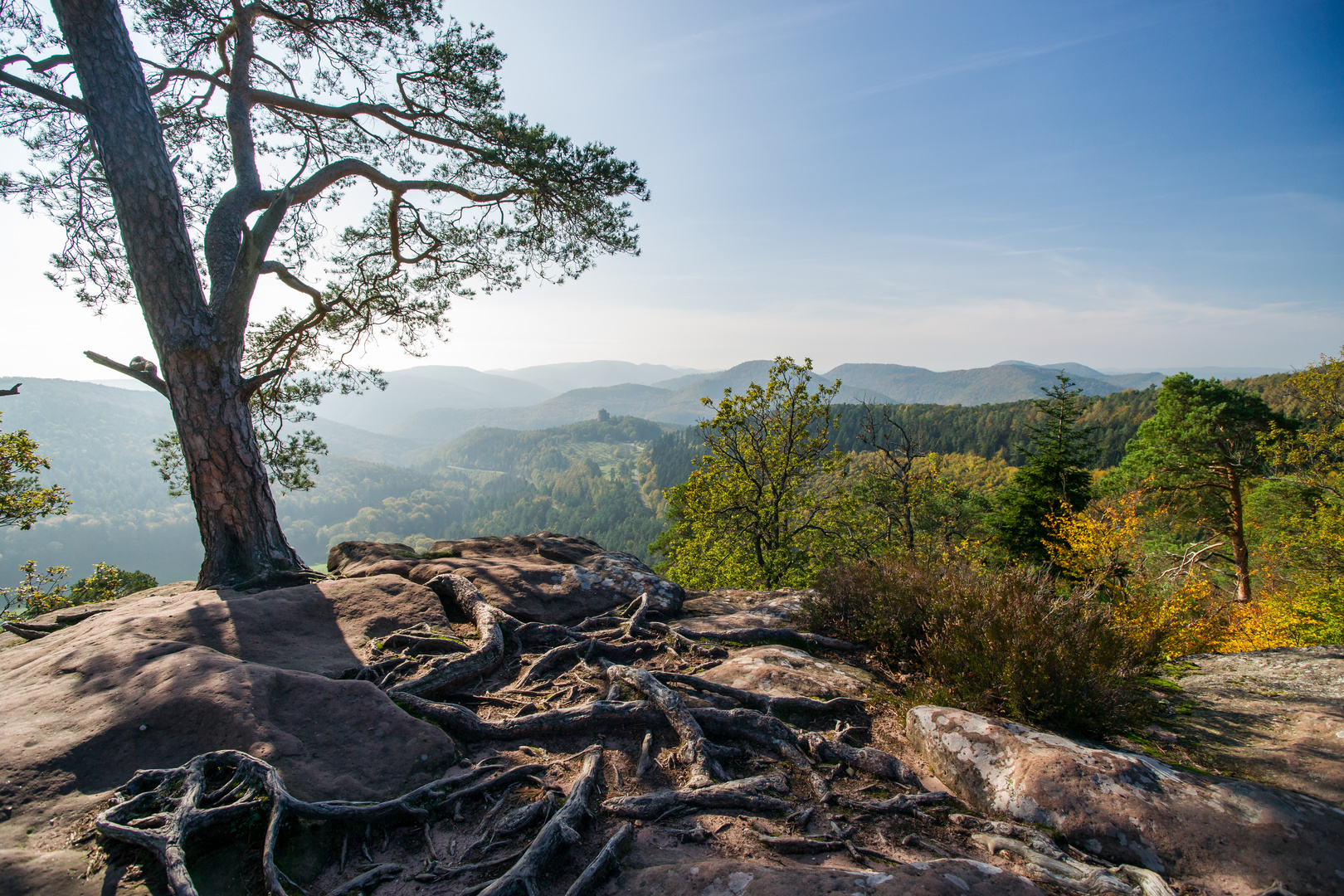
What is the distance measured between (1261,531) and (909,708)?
33.3 metres

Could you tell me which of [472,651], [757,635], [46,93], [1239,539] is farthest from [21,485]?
[1239,539]

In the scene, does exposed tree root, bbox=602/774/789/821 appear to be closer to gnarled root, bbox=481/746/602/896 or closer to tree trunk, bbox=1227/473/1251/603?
gnarled root, bbox=481/746/602/896

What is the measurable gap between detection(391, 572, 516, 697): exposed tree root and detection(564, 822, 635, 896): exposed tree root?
9.57ft

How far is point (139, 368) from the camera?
825cm

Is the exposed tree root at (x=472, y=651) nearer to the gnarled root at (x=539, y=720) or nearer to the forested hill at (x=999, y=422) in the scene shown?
the gnarled root at (x=539, y=720)

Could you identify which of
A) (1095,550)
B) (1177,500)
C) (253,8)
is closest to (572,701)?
(253,8)

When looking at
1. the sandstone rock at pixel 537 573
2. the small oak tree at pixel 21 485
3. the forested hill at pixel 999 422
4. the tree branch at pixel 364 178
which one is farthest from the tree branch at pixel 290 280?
the forested hill at pixel 999 422

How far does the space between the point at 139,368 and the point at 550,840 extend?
1007 cm

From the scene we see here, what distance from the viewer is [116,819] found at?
3.14 metres

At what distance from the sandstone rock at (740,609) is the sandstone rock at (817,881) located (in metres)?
4.96

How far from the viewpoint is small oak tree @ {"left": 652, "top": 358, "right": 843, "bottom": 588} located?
16.6 m

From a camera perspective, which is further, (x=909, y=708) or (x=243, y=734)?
(x=909, y=708)

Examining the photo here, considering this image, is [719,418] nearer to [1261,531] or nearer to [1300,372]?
[1300,372]

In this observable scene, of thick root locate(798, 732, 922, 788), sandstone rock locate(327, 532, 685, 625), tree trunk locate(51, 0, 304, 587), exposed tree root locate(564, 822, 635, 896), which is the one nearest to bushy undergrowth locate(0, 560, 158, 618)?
tree trunk locate(51, 0, 304, 587)
